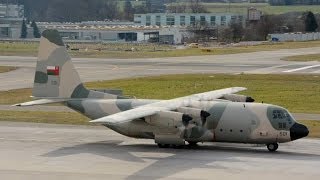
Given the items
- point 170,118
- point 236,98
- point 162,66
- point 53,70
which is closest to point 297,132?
point 170,118

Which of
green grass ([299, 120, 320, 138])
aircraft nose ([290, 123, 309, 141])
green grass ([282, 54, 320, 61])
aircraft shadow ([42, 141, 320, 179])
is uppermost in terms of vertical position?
aircraft nose ([290, 123, 309, 141])

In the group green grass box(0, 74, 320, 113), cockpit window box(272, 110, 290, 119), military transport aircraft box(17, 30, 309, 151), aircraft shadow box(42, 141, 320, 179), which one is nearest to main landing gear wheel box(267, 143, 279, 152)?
military transport aircraft box(17, 30, 309, 151)

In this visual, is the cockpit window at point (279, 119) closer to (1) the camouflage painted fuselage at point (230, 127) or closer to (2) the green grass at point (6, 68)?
(1) the camouflage painted fuselage at point (230, 127)

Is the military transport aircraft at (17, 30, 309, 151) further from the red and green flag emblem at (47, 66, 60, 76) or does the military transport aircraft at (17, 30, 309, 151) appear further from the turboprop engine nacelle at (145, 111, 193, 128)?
the red and green flag emblem at (47, 66, 60, 76)

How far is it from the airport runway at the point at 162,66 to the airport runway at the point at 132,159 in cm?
3273

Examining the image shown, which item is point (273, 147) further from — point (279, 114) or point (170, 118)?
point (170, 118)

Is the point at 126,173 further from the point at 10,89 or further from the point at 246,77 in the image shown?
the point at 246,77

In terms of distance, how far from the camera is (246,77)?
8600 cm

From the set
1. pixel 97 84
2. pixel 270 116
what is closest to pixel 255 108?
pixel 270 116

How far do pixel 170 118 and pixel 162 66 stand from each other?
6453 centimetres

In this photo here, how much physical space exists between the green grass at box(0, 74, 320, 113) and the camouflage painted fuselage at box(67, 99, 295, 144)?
1717 cm

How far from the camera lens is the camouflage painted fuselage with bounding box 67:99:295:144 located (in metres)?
41.9

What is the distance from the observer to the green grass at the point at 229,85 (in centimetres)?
6553

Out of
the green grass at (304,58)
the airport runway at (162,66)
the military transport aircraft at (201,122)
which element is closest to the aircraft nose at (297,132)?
the military transport aircraft at (201,122)
